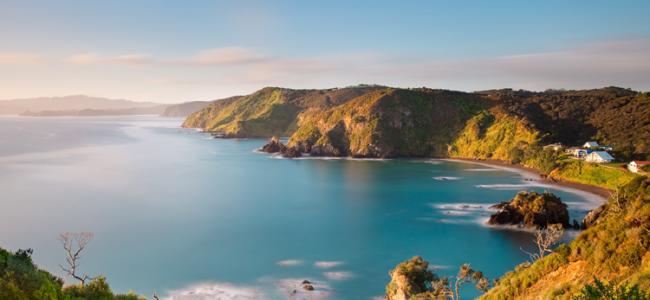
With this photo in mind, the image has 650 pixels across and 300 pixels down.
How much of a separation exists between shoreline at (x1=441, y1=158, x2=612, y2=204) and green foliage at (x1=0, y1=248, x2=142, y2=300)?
60.2 m

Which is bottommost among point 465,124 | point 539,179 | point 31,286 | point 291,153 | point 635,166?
point 539,179

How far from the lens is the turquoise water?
126 ft

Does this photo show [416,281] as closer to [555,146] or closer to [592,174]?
[592,174]

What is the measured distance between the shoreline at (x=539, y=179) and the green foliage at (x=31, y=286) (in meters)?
60.2

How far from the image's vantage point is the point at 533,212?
5075 cm

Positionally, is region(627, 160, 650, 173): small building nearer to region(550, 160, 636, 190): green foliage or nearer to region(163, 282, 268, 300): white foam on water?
region(550, 160, 636, 190): green foliage

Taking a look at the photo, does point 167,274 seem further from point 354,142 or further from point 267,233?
point 354,142

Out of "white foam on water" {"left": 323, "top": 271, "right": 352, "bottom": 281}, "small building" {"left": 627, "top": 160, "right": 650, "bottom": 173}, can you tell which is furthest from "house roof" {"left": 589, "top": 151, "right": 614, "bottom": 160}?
"white foam on water" {"left": 323, "top": 271, "right": 352, "bottom": 281}

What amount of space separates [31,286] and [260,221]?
36980mm

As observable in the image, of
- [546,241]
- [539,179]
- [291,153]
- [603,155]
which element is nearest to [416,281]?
[546,241]

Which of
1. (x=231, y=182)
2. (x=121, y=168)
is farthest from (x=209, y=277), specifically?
(x=121, y=168)

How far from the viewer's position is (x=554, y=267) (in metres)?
21.5

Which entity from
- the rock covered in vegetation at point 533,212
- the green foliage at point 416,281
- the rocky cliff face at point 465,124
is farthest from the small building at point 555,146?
the green foliage at point 416,281

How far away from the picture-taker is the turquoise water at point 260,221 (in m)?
38.3
